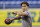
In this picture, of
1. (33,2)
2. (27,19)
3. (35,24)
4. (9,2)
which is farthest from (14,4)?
(27,19)

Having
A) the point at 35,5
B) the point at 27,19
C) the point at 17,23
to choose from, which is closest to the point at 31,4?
the point at 35,5

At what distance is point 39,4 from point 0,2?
2.16 m

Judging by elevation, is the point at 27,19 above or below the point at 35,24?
above

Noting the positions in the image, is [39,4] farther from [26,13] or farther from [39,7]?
[26,13]

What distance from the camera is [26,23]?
10.5 feet

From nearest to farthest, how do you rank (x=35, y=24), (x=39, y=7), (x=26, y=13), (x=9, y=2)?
(x=26, y=13) → (x=35, y=24) → (x=39, y=7) → (x=9, y=2)

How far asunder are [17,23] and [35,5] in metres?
1.63

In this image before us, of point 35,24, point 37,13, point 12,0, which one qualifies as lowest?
point 35,24

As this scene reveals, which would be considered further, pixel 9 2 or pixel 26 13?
pixel 9 2

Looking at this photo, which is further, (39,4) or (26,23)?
(39,4)

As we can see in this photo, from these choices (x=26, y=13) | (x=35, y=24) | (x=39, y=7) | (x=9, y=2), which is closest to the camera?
(x=26, y=13)

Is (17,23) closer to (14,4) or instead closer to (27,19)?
(14,4)

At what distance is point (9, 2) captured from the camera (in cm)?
898

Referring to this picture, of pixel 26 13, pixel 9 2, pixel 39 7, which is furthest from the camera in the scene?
pixel 9 2
